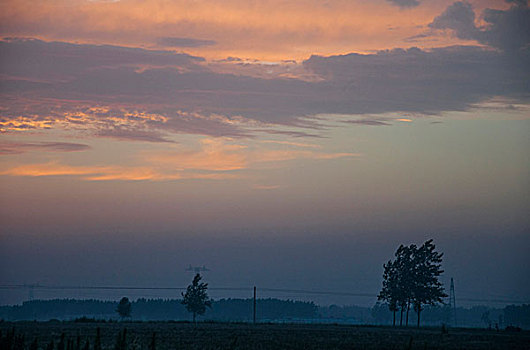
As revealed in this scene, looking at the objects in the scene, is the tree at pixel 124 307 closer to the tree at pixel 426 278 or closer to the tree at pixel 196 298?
the tree at pixel 196 298

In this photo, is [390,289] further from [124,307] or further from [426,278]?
[124,307]

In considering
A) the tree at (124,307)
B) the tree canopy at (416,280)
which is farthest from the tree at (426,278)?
the tree at (124,307)

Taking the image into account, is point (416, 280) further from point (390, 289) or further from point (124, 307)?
point (124, 307)

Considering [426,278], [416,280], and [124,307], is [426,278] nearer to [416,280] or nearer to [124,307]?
[416,280]

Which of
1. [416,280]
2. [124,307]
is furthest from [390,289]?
[124,307]

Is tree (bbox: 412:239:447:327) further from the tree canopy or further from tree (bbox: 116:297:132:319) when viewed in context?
tree (bbox: 116:297:132:319)

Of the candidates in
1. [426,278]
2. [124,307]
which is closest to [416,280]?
[426,278]

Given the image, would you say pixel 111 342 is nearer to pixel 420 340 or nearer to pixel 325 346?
pixel 325 346

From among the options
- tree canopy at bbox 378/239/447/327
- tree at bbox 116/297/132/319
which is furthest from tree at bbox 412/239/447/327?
tree at bbox 116/297/132/319

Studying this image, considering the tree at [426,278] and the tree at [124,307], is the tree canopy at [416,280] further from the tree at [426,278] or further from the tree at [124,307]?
the tree at [124,307]

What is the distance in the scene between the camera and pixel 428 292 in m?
94.4

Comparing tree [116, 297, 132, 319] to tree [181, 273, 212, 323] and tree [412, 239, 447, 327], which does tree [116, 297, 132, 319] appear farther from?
tree [412, 239, 447, 327]

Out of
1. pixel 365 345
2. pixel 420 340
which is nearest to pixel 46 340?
pixel 365 345

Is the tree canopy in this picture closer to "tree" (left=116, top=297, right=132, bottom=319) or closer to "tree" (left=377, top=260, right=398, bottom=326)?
"tree" (left=377, top=260, right=398, bottom=326)
